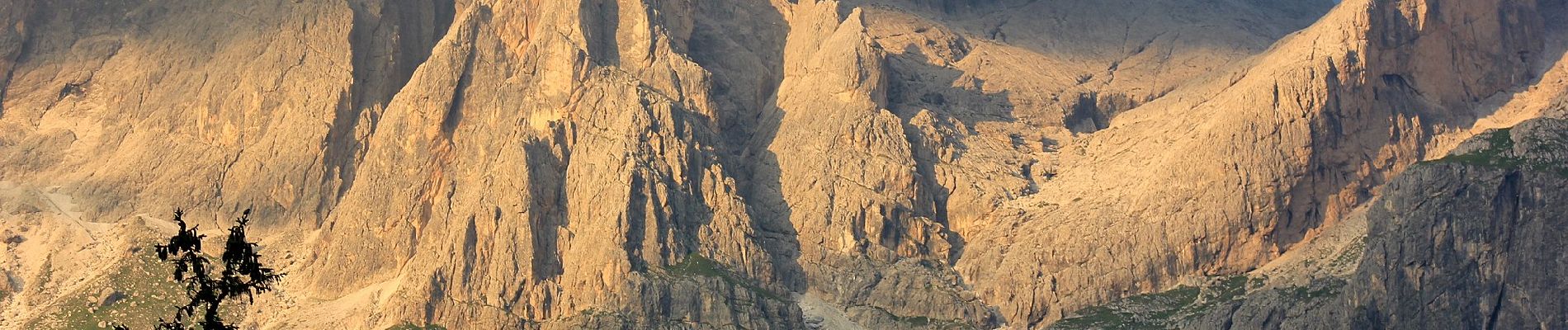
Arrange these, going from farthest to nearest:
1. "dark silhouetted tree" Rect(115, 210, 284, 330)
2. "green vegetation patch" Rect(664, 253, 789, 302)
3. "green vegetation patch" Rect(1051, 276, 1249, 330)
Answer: "green vegetation patch" Rect(664, 253, 789, 302) < "green vegetation patch" Rect(1051, 276, 1249, 330) < "dark silhouetted tree" Rect(115, 210, 284, 330)

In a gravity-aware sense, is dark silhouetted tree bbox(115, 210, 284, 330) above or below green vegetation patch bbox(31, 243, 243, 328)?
below

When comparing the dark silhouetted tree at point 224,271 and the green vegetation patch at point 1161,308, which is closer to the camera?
the dark silhouetted tree at point 224,271

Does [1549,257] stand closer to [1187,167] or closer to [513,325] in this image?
[1187,167]

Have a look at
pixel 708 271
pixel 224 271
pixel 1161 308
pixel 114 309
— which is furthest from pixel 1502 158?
pixel 224 271

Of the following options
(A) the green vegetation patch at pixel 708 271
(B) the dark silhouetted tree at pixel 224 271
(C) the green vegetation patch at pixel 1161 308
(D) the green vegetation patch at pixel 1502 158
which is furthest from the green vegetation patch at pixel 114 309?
(B) the dark silhouetted tree at pixel 224 271

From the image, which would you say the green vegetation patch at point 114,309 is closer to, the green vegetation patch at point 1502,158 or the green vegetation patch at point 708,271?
the green vegetation patch at point 708,271

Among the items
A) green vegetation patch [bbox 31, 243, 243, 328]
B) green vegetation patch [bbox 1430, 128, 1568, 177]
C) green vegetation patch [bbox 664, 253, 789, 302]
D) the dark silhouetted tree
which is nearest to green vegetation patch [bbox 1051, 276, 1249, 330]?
green vegetation patch [bbox 1430, 128, 1568, 177]

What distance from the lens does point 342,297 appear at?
197m

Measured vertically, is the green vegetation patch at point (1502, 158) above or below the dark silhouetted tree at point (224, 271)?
above

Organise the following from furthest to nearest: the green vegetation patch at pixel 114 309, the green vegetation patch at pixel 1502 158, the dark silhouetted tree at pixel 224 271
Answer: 1. the green vegetation patch at pixel 114 309
2. the green vegetation patch at pixel 1502 158
3. the dark silhouetted tree at pixel 224 271

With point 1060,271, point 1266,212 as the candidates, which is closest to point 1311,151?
point 1266,212

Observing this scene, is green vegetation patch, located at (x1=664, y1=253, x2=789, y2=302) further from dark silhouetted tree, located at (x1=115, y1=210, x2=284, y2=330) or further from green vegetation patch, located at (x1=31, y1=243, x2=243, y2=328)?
dark silhouetted tree, located at (x1=115, y1=210, x2=284, y2=330)

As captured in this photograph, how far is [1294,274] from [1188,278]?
24.5 feet

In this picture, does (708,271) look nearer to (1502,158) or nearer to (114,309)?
(114,309)
